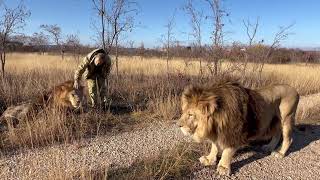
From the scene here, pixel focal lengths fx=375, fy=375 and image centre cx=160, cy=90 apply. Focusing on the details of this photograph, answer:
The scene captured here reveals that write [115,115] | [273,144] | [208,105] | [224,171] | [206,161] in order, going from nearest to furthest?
1. [208,105]
2. [224,171]
3. [206,161]
4. [273,144]
5. [115,115]

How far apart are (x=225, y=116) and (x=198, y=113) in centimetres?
36

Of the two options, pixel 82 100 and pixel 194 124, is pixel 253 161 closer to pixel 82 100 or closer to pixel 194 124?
pixel 194 124

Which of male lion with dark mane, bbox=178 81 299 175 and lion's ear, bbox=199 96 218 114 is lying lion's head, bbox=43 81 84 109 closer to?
male lion with dark mane, bbox=178 81 299 175

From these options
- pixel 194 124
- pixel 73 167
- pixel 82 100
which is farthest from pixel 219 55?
pixel 73 167

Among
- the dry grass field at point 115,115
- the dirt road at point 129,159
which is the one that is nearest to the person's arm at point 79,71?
the dry grass field at point 115,115

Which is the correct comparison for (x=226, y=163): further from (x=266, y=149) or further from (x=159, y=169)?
(x=266, y=149)

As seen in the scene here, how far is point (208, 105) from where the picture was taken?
481 cm

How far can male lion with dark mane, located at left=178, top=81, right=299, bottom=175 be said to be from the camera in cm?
486

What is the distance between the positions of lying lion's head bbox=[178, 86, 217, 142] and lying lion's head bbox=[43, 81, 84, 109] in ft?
10.4

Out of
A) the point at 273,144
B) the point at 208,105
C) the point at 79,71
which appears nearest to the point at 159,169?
the point at 208,105

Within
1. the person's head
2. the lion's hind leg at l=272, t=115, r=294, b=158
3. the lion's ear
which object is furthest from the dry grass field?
the lion's hind leg at l=272, t=115, r=294, b=158

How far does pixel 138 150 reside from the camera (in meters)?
6.03

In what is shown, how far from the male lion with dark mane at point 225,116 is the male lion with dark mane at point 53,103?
3106mm

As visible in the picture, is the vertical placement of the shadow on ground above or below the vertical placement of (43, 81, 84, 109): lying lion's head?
below
